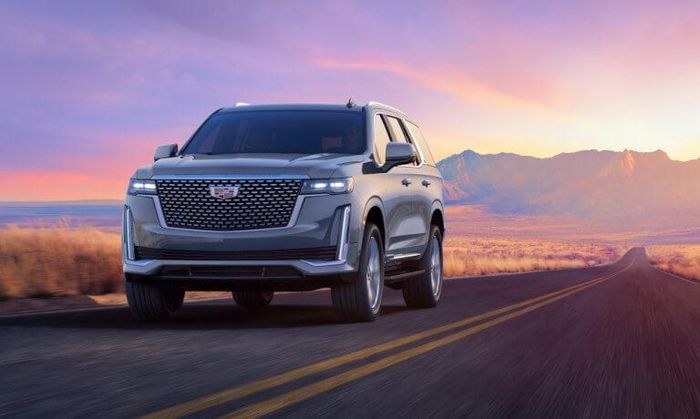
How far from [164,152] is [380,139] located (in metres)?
2.48

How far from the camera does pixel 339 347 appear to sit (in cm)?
781

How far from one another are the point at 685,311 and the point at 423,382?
9667 millimetres

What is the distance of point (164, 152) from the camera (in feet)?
33.7

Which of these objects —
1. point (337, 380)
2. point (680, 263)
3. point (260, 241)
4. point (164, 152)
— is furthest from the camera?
point (680, 263)

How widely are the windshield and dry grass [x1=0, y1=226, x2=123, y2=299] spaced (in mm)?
3495

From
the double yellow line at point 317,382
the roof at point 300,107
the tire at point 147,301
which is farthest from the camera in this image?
the roof at point 300,107

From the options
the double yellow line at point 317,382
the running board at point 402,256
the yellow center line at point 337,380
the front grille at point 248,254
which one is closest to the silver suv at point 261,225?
the front grille at point 248,254

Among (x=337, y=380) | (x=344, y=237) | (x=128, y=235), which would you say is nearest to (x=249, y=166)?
(x=344, y=237)

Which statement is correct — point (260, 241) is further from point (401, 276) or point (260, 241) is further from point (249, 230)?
point (401, 276)

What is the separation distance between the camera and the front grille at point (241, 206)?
29.7 ft

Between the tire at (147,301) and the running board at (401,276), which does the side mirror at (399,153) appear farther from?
the tire at (147,301)

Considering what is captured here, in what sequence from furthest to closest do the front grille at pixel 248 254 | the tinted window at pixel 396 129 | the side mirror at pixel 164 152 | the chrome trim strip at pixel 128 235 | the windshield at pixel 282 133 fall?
the tinted window at pixel 396 129 → the windshield at pixel 282 133 → the side mirror at pixel 164 152 → the chrome trim strip at pixel 128 235 → the front grille at pixel 248 254

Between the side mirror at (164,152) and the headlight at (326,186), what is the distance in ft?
6.13

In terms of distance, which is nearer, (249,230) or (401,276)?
(249,230)
